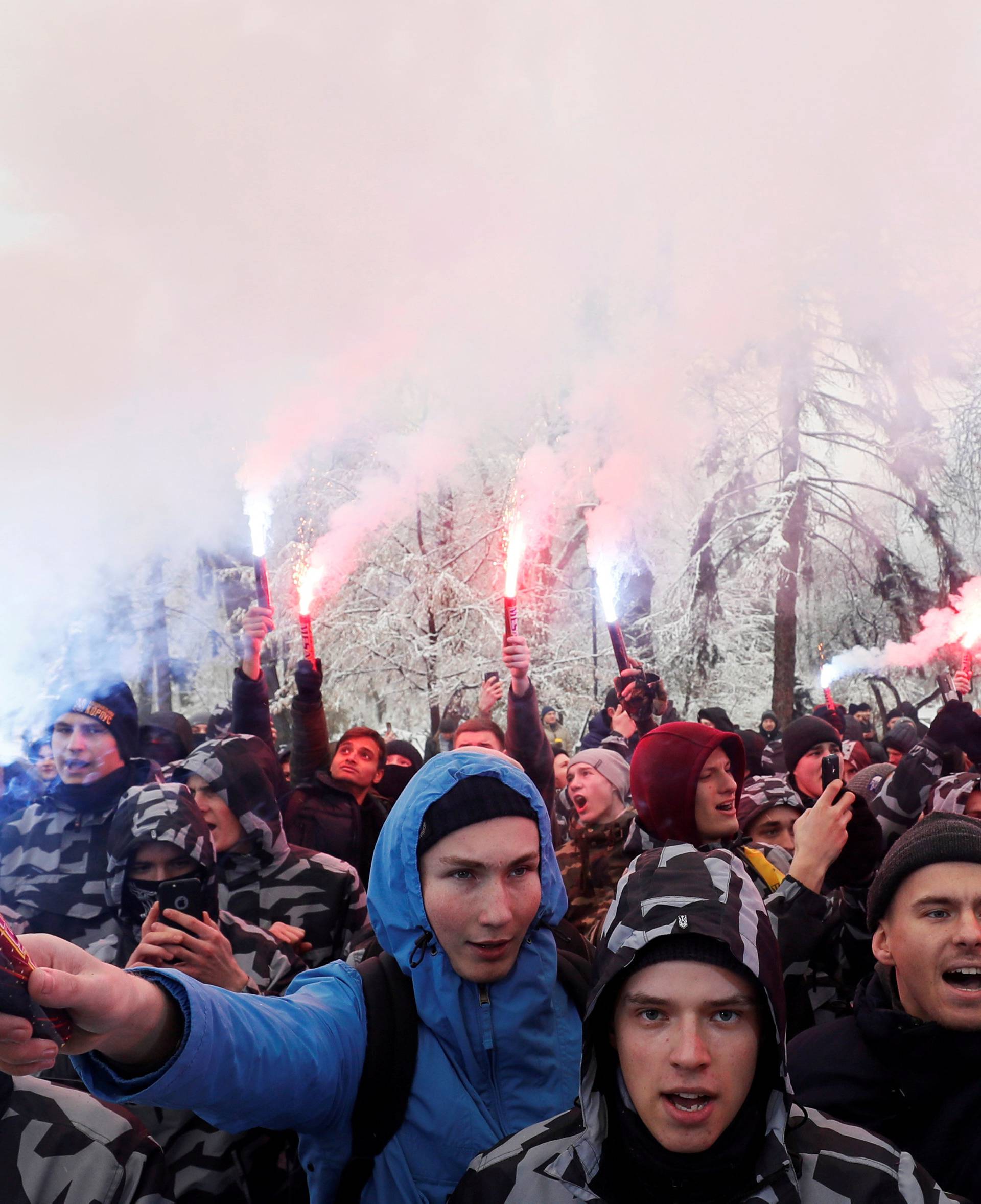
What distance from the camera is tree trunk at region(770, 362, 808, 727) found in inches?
723

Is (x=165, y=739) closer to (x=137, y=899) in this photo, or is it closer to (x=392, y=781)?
(x=392, y=781)

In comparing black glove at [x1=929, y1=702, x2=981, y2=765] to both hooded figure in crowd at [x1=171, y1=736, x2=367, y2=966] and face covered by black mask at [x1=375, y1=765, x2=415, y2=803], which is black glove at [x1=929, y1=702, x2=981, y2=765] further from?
face covered by black mask at [x1=375, y1=765, x2=415, y2=803]

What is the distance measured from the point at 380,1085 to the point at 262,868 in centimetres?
194

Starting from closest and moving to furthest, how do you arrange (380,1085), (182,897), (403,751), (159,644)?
(380,1085) < (182,897) < (403,751) < (159,644)

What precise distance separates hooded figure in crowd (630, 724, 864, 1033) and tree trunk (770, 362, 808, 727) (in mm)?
15154

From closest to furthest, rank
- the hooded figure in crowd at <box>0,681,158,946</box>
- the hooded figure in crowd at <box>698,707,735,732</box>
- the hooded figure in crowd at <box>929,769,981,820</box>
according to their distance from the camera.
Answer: the hooded figure in crowd at <box>0,681,158,946</box>
the hooded figure in crowd at <box>929,769,981,820</box>
the hooded figure in crowd at <box>698,707,735,732</box>

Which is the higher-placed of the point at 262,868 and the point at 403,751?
the point at 403,751

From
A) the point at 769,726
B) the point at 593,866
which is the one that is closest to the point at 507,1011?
the point at 593,866

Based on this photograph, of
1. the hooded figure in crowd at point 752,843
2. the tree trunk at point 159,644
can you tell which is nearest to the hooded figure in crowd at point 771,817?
the hooded figure in crowd at point 752,843

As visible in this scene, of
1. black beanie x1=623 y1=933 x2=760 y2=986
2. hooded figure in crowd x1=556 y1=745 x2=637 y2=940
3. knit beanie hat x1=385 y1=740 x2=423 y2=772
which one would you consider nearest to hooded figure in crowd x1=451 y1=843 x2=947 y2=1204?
black beanie x1=623 y1=933 x2=760 y2=986

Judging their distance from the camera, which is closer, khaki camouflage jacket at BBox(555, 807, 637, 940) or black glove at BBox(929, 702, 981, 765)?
khaki camouflage jacket at BBox(555, 807, 637, 940)

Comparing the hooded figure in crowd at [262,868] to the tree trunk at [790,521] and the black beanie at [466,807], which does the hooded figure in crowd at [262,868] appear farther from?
the tree trunk at [790,521]

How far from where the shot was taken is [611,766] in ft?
15.8

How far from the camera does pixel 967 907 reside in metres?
2.33
